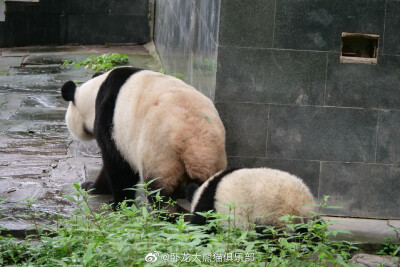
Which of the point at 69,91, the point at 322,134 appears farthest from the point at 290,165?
the point at 69,91

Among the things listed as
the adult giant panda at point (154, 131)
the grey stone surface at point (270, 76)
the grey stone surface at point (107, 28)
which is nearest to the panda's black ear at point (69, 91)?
the adult giant panda at point (154, 131)

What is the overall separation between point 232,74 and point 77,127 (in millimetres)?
1927

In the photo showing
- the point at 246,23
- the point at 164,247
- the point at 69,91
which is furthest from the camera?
the point at 69,91

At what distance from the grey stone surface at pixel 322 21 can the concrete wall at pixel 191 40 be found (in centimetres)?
65

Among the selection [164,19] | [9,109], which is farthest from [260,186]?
[164,19]

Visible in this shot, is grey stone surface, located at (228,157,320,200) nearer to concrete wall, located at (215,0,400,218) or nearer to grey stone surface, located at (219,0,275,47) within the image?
concrete wall, located at (215,0,400,218)

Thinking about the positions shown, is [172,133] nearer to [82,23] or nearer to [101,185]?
[101,185]

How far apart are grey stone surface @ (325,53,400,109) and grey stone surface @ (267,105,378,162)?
0.32ft

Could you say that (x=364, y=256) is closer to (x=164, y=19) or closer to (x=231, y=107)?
(x=231, y=107)

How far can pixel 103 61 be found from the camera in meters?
12.8

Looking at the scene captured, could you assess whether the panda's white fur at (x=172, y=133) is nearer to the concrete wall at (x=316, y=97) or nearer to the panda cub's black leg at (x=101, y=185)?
the concrete wall at (x=316, y=97)

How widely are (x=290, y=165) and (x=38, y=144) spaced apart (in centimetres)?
347

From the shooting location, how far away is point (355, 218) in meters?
6.86

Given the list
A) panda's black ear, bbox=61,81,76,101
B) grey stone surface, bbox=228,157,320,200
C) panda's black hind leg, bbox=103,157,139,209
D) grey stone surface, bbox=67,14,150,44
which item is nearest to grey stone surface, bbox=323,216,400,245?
grey stone surface, bbox=228,157,320,200
